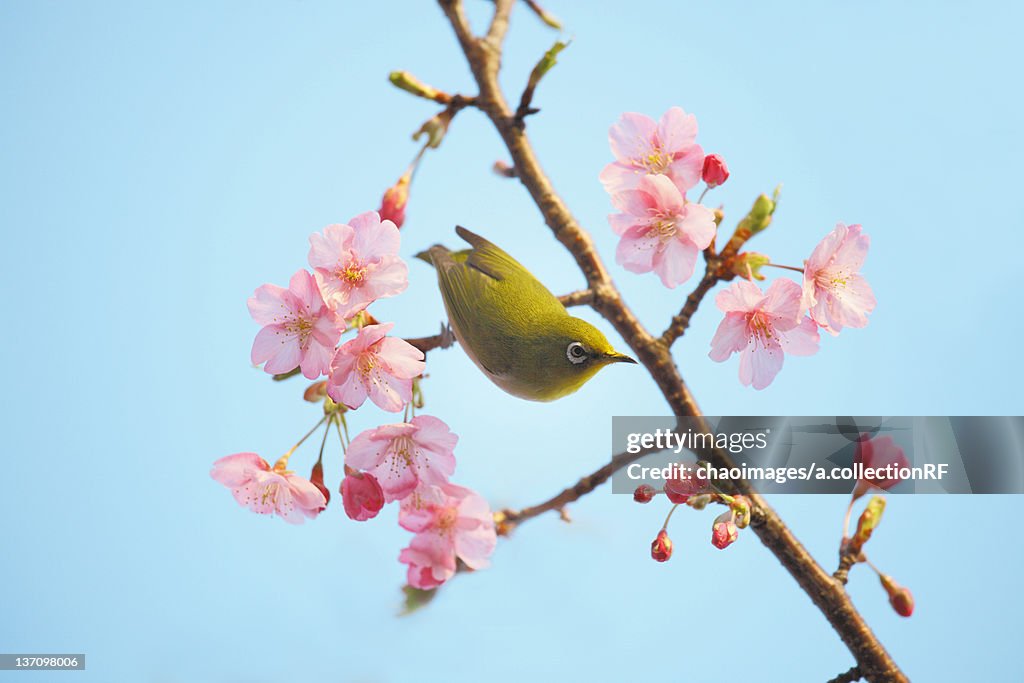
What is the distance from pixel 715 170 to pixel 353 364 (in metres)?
1.05

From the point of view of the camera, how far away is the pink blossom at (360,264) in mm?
1813

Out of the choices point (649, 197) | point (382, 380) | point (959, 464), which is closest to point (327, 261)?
point (382, 380)

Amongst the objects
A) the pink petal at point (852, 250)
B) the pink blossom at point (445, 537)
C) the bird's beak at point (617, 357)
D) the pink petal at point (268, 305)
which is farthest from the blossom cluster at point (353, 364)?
the pink petal at point (852, 250)

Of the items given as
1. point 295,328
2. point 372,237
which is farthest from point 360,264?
point 295,328

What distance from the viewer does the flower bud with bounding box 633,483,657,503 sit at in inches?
76.1

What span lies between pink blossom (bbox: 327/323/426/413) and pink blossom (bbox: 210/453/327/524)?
342 millimetres

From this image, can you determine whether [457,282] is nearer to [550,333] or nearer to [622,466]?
[550,333]

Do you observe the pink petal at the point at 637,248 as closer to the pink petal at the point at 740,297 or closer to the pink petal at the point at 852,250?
the pink petal at the point at 740,297

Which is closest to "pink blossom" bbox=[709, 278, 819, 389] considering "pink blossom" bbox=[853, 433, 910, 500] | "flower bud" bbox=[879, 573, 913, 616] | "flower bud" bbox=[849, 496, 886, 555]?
"pink blossom" bbox=[853, 433, 910, 500]

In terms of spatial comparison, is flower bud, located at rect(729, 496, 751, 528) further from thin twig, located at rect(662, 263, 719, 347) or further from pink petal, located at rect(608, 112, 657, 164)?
pink petal, located at rect(608, 112, 657, 164)

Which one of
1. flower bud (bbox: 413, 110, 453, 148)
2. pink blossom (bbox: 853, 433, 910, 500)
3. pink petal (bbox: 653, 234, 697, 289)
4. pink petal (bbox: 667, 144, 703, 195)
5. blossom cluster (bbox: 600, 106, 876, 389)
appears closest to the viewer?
blossom cluster (bbox: 600, 106, 876, 389)

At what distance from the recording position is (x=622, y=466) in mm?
2230

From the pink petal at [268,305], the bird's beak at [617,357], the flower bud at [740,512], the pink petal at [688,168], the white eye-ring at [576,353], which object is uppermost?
the pink petal at [688,168]

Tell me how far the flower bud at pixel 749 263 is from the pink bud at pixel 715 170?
23cm
